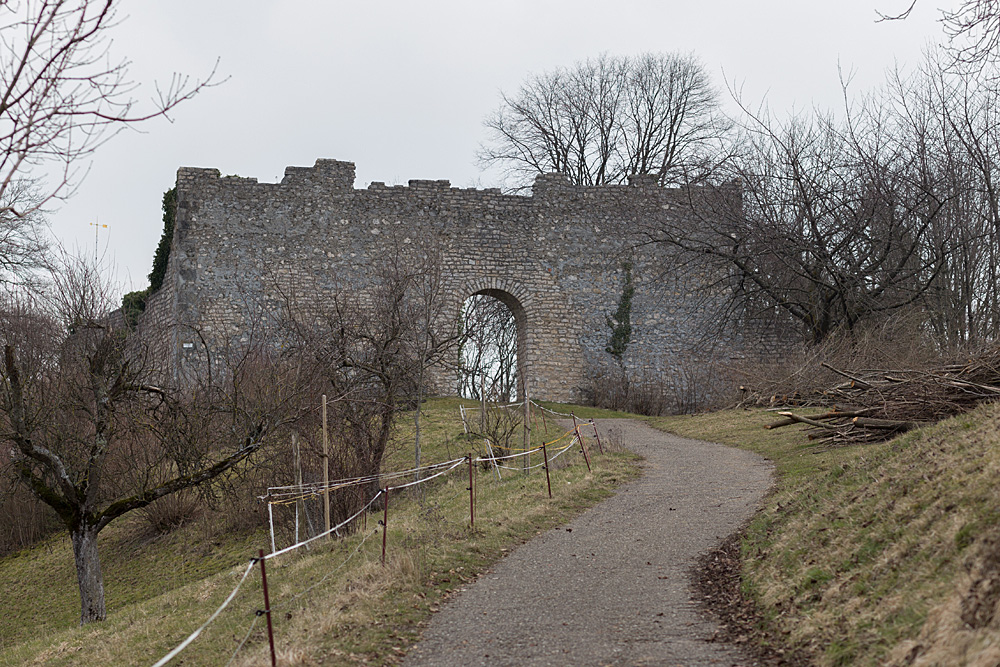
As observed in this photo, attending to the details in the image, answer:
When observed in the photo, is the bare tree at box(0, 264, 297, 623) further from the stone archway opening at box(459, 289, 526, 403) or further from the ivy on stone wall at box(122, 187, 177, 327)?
the stone archway opening at box(459, 289, 526, 403)

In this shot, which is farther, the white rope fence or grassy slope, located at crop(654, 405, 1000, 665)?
the white rope fence

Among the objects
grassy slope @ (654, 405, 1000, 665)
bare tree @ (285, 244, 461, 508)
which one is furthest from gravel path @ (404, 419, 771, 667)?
bare tree @ (285, 244, 461, 508)

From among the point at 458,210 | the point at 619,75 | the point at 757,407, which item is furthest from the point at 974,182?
the point at 619,75

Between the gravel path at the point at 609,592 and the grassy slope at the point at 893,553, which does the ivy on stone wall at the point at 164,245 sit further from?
the grassy slope at the point at 893,553

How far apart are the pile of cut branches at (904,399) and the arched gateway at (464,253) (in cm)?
1041

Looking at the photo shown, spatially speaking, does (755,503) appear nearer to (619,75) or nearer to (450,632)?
(450,632)

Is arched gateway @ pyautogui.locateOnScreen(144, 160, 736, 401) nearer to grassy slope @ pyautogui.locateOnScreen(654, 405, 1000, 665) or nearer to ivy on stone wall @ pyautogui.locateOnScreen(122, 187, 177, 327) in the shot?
ivy on stone wall @ pyautogui.locateOnScreen(122, 187, 177, 327)

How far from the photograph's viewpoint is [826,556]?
7.04 m

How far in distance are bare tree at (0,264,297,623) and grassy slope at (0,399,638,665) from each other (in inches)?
52.6

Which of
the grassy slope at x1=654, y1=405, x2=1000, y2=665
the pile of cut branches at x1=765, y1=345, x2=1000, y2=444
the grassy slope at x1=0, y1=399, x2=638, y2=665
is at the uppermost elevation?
the pile of cut branches at x1=765, y1=345, x2=1000, y2=444

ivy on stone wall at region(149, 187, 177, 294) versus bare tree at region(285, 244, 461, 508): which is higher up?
ivy on stone wall at region(149, 187, 177, 294)

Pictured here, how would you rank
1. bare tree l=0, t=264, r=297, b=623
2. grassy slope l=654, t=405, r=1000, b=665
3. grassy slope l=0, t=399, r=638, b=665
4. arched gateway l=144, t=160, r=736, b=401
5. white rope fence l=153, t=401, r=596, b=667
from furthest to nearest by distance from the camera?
arched gateway l=144, t=160, r=736, b=401, bare tree l=0, t=264, r=297, b=623, white rope fence l=153, t=401, r=596, b=667, grassy slope l=0, t=399, r=638, b=665, grassy slope l=654, t=405, r=1000, b=665

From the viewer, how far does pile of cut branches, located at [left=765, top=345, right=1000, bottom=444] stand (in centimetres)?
1093

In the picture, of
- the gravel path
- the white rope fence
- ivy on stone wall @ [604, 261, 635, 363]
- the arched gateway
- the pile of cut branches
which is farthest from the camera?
ivy on stone wall @ [604, 261, 635, 363]
